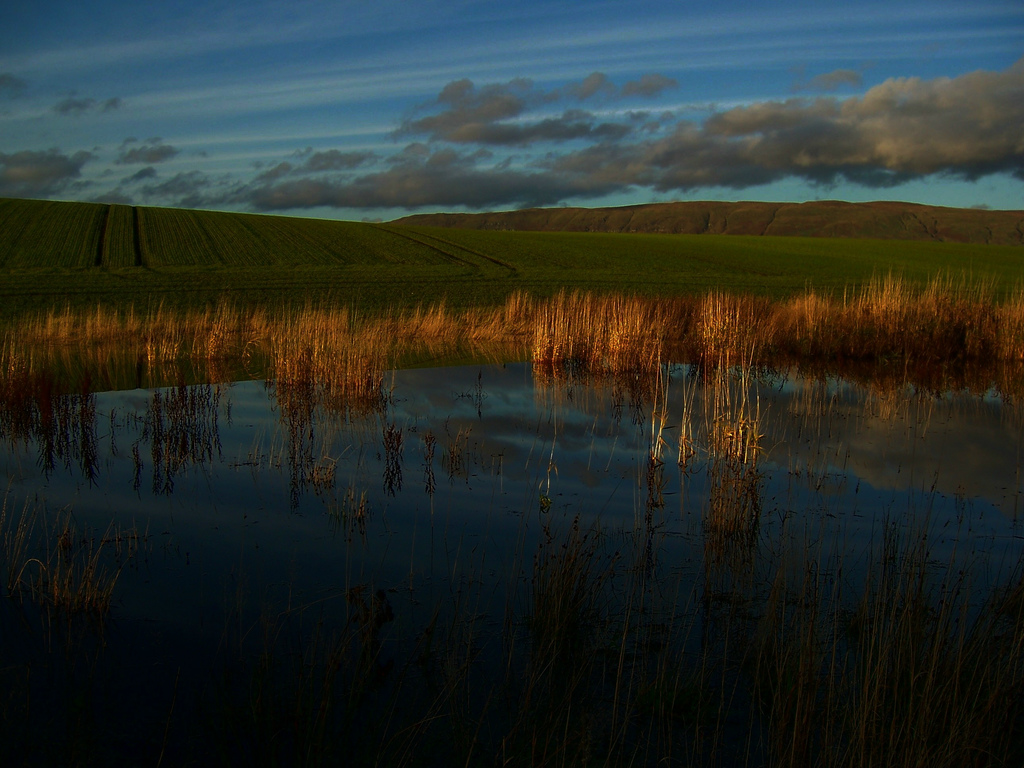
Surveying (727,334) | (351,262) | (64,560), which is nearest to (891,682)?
(64,560)

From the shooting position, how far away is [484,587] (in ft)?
14.4

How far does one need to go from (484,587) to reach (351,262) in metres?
34.1

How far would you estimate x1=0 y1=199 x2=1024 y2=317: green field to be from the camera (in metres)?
27.3

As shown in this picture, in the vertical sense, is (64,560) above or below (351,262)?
below

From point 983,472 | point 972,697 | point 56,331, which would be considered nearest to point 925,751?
point 972,697

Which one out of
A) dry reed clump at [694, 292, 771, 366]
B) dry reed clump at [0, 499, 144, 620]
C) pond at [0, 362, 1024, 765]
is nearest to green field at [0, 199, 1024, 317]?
dry reed clump at [694, 292, 771, 366]

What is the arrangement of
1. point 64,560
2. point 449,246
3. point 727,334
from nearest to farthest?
point 64,560, point 727,334, point 449,246

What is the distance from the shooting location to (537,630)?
3885 millimetres

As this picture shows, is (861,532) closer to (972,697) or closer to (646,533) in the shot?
(646,533)

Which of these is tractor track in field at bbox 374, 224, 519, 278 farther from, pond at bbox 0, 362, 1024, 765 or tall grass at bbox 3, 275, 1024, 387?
pond at bbox 0, 362, 1024, 765

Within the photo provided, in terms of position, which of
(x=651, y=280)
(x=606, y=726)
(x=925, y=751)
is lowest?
(x=606, y=726)

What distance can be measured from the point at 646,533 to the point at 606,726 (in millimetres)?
2244

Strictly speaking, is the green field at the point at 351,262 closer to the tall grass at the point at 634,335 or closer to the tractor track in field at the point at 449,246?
the tractor track in field at the point at 449,246

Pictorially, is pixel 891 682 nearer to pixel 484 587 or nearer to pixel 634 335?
pixel 484 587
